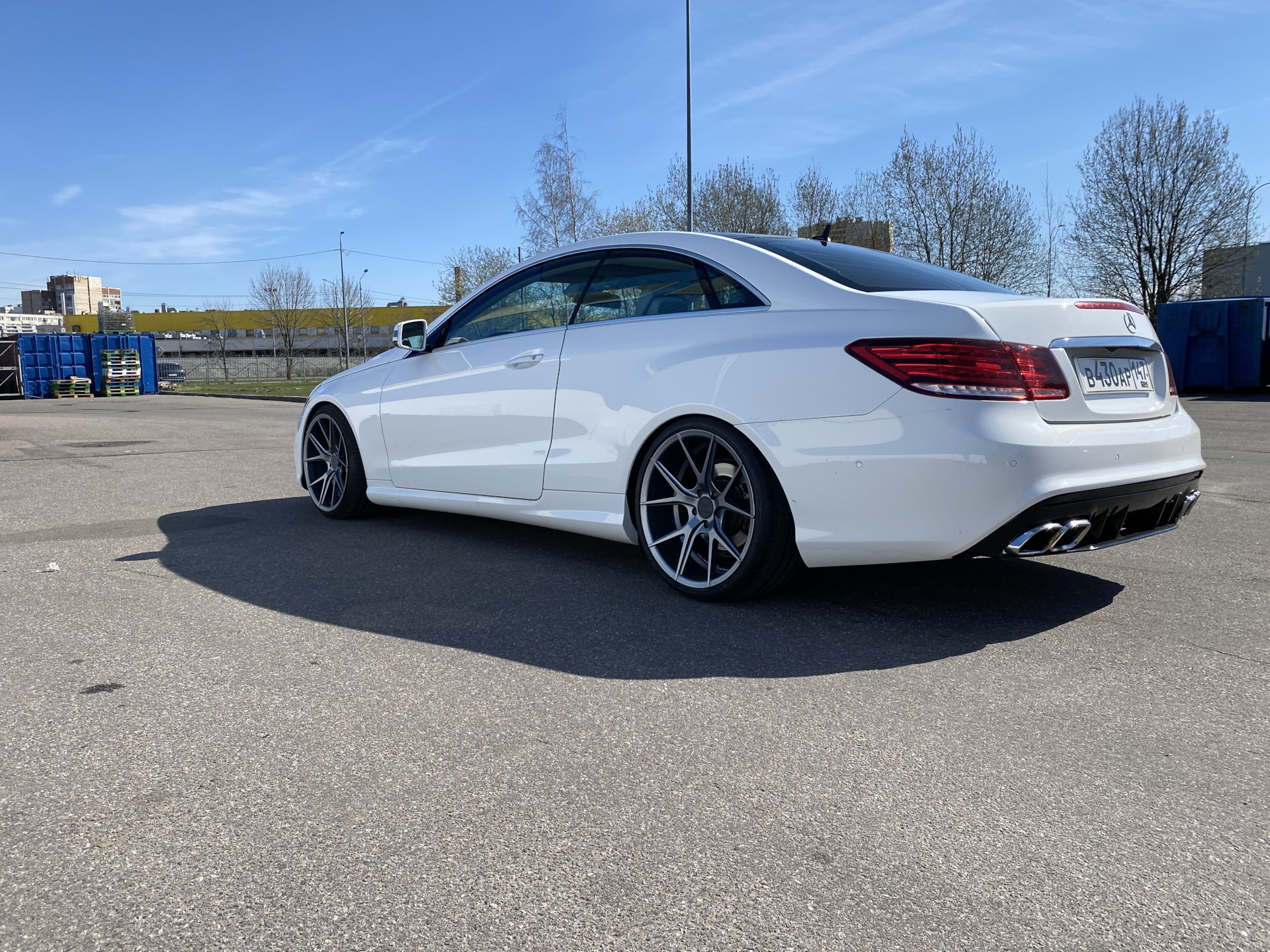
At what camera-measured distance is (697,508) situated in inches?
156

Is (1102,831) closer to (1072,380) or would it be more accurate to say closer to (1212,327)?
(1072,380)

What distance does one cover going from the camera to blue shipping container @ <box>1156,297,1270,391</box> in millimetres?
23125

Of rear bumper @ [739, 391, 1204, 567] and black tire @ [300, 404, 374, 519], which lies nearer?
rear bumper @ [739, 391, 1204, 567]

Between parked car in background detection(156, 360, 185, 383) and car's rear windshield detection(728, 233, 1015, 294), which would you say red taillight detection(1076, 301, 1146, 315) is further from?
parked car in background detection(156, 360, 185, 383)

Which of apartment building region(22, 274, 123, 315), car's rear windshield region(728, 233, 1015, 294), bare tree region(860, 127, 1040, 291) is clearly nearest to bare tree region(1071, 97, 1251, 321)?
bare tree region(860, 127, 1040, 291)

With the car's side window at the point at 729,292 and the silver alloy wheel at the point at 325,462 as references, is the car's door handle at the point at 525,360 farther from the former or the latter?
the silver alloy wheel at the point at 325,462

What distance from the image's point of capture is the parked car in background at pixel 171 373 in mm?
54731

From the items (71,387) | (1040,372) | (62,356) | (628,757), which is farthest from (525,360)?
(62,356)

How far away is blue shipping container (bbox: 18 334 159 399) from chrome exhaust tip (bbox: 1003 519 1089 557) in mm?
40298

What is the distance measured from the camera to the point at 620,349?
420 centimetres

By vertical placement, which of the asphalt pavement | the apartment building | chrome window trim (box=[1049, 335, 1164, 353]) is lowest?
the asphalt pavement

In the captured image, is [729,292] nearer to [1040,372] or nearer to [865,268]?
[865,268]

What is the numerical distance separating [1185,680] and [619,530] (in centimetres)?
213

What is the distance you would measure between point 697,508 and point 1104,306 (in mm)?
1658
